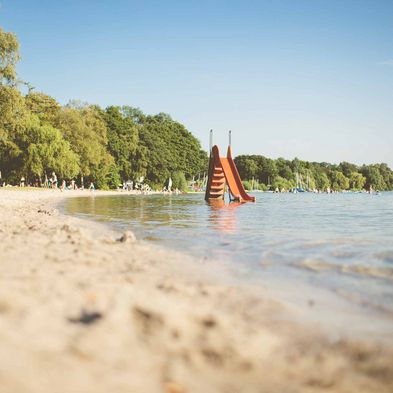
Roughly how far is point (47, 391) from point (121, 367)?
43 cm

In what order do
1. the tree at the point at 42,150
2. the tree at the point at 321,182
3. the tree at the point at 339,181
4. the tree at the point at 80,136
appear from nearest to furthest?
the tree at the point at 42,150
the tree at the point at 80,136
the tree at the point at 321,182
the tree at the point at 339,181

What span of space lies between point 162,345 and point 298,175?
17168 cm

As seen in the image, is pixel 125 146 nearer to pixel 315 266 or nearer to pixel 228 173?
pixel 228 173

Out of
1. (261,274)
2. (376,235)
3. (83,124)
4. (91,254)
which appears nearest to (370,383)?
(261,274)

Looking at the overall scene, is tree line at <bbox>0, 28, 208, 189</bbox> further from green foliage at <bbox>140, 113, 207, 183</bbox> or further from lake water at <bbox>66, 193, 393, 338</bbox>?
lake water at <bbox>66, 193, 393, 338</bbox>

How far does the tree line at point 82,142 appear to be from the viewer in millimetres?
33469

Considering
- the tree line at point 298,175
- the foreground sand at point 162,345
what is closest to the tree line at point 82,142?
the foreground sand at point 162,345

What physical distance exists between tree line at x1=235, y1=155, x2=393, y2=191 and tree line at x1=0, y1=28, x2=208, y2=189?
50.4 m

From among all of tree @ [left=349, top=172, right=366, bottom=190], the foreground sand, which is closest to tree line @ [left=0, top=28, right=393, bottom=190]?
the foreground sand

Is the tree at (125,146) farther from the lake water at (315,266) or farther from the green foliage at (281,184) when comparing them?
the green foliage at (281,184)

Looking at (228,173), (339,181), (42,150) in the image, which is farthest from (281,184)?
(228,173)

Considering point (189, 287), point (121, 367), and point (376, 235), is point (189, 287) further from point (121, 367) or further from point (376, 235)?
point (376, 235)

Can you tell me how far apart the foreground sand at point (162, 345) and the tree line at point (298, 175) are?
461ft

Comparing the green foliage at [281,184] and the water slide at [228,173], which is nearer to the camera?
the water slide at [228,173]
